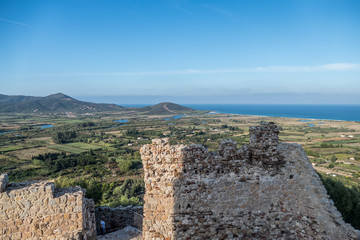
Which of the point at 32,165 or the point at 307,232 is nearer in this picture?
the point at 307,232

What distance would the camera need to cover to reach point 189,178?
17.9ft

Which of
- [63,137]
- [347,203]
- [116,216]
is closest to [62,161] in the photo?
[63,137]

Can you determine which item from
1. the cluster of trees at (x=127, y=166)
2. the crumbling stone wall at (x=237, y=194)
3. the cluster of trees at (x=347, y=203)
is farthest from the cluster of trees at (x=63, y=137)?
the crumbling stone wall at (x=237, y=194)

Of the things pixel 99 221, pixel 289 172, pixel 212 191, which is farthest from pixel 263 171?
pixel 99 221

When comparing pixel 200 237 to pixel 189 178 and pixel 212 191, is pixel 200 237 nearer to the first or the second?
pixel 212 191

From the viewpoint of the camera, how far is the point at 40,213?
6.04 metres

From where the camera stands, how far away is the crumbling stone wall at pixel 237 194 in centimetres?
541

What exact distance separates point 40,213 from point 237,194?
18.1ft

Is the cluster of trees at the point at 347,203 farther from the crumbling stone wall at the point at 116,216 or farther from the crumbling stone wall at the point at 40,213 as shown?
the crumbling stone wall at the point at 40,213

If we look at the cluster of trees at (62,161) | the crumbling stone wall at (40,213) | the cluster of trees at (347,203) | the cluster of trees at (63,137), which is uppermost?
the crumbling stone wall at (40,213)

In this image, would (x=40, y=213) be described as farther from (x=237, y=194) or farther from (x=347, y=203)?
(x=347, y=203)

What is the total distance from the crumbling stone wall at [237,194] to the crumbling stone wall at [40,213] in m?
2.26

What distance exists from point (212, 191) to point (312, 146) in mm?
63065

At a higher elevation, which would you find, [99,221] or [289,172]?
[289,172]
